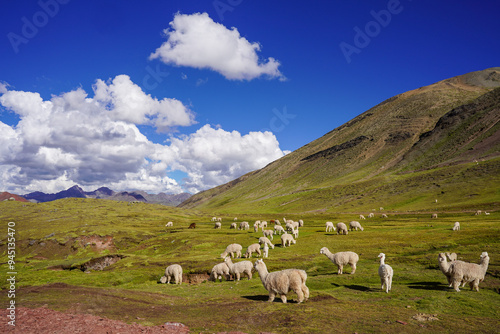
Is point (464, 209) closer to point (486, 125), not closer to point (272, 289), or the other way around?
point (272, 289)

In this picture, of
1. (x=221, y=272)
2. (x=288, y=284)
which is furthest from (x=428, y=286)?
(x=221, y=272)

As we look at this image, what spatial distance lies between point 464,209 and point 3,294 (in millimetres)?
110806

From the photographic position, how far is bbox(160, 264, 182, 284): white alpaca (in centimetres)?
3059

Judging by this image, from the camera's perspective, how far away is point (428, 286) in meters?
20.9

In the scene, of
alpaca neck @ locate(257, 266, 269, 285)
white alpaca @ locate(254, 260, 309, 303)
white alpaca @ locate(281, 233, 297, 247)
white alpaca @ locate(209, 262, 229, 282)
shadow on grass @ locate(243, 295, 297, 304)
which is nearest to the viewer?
white alpaca @ locate(254, 260, 309, 303)

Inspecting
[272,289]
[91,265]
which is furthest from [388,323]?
[91,265]

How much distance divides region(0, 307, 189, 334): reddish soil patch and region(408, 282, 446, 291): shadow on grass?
686 inches

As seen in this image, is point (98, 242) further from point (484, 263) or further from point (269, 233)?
point (484, 263)

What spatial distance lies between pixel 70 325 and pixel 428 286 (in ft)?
75.9

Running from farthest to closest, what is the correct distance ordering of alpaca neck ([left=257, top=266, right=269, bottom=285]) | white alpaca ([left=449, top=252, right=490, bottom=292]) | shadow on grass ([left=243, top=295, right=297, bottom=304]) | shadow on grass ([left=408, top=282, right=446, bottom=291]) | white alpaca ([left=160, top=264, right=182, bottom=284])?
1. white alpaca ([left=160, top=264, right=182, bottom=284])
2. shadow on grass ([left=408, top=282, right=446, bottom=291])
3. alpaca neck ([left=257, top=266, right=269, bottom=285])
4. white alpaca ([left=449, top=252, right=490, bottom=292])
5. shadow on grass ([left=243, top=295, right=297, bottom=304])

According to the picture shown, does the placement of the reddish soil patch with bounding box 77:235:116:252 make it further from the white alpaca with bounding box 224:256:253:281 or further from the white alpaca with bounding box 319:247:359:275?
the white alpaca with bounding box 319:247:359:275

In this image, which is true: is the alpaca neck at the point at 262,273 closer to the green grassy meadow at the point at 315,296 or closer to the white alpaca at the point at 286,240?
the green grassy meadow at the point at 315,296

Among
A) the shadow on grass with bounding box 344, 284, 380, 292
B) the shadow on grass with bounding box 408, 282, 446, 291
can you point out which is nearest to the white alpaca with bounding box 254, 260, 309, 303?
the shadow on grass with bounding box 344, 284, 380, 292

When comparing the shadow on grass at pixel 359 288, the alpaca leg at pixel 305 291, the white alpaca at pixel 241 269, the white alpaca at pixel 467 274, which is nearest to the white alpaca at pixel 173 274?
the white alpaca at pixel 241 269
